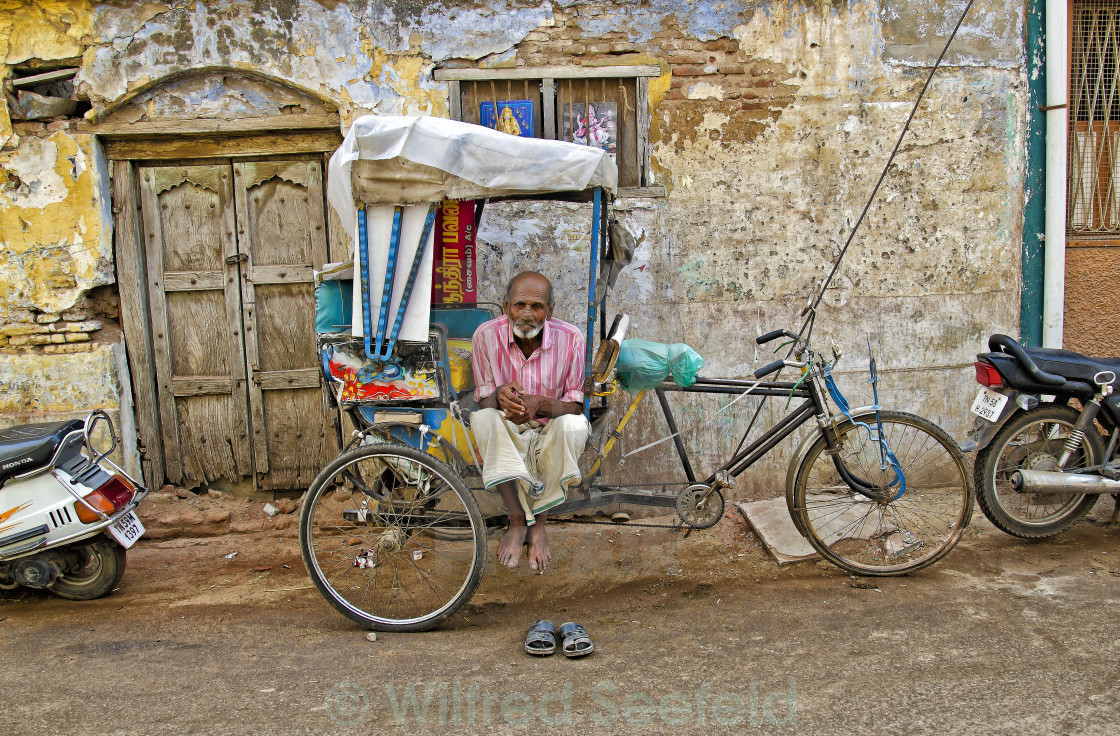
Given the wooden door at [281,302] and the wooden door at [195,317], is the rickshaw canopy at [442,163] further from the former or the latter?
the wooden door at [195,317]

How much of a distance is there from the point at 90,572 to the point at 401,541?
1.67m

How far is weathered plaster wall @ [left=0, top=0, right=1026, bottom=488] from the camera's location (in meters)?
4.54

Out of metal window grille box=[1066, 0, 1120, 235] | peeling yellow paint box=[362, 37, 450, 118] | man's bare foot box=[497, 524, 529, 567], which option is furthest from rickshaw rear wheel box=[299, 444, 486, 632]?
metal window grille box=[1066, 0, 1120, 235]

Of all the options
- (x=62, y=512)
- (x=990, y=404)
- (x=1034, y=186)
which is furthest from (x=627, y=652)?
(x=1034, y=186)

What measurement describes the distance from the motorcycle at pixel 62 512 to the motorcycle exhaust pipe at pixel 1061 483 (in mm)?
4566

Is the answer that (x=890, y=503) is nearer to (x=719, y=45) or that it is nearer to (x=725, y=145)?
(x=725, y=145)

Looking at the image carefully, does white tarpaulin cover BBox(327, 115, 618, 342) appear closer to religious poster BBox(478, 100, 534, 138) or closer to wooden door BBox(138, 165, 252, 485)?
religious poster BBox(478, 100, 534, 138)

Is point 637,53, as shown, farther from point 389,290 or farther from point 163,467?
point 163,467

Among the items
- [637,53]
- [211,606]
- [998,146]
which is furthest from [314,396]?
[998,146]

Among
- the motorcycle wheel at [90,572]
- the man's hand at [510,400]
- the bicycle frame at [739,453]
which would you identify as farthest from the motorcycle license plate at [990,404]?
the motorcycle wheel at [90,572]

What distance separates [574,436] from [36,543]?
2.58m

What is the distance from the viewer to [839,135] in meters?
4.76

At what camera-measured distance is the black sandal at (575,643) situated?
9.78 ft

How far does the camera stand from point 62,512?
3518 mm
